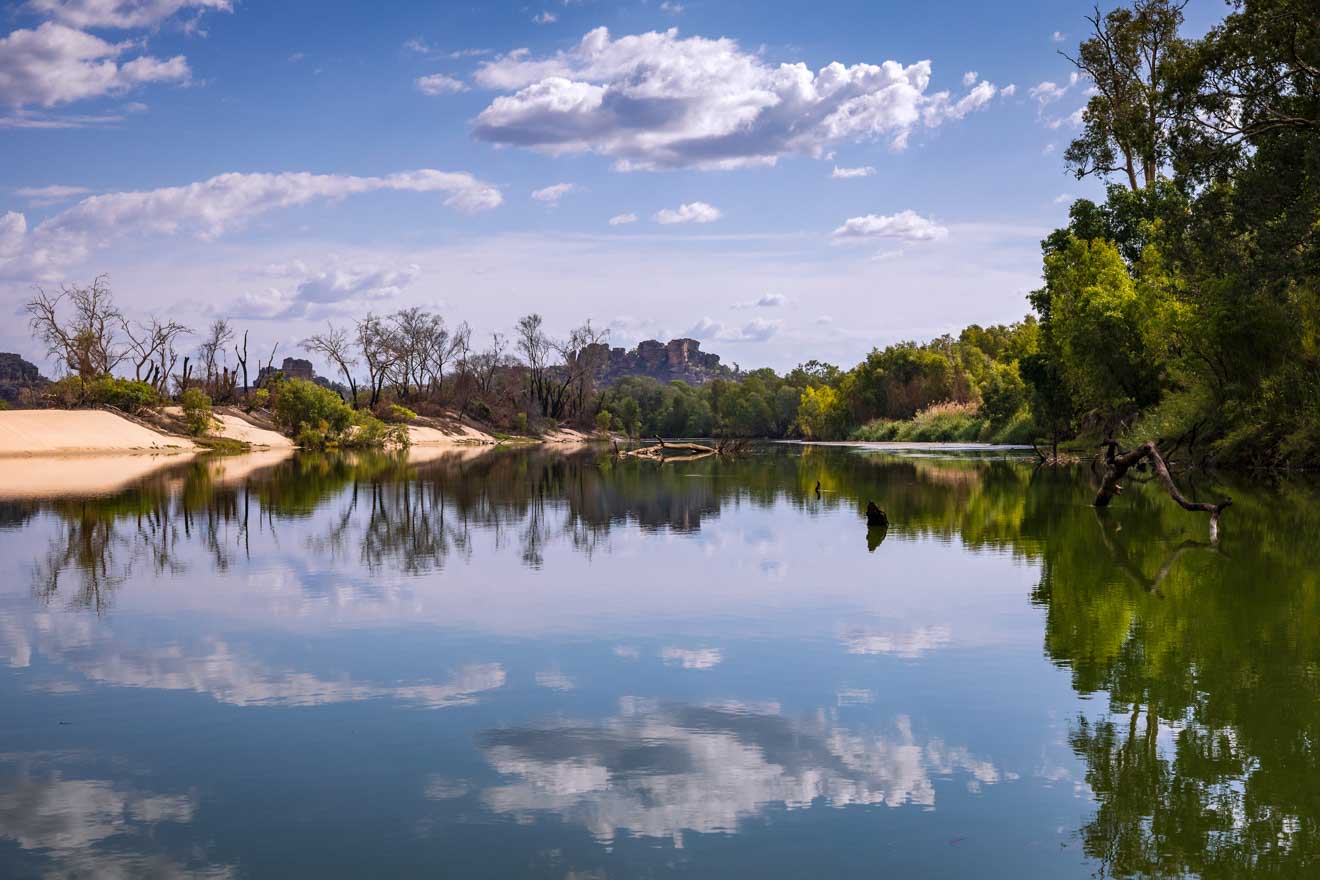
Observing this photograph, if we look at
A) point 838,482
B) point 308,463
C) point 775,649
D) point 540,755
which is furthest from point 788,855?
point 308,463

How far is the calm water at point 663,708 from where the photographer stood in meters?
6.01

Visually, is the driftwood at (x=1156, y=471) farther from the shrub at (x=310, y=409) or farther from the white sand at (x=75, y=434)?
the shrub at (x=310, y=409)

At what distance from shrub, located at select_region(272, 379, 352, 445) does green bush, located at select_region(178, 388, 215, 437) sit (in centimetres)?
589

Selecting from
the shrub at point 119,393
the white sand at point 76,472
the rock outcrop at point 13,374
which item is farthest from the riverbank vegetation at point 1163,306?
the rock outcrop at point 13,374

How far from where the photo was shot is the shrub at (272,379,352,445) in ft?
243

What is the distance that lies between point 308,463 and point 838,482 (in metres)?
26.9

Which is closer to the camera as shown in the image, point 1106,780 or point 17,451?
point 1106,780

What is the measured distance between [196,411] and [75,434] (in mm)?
9351

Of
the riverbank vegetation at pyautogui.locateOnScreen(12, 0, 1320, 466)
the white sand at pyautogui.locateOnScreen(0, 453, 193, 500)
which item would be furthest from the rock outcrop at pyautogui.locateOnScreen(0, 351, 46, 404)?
the white sand at pyautogui.locateOnScreen(0, 453, 193, 500)

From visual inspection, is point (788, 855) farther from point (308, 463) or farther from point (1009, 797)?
point (308, 463)

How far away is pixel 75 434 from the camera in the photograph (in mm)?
59688

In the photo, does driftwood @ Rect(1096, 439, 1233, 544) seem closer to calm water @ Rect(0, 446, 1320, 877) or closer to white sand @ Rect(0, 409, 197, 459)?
calm water @ Rect(0, 446, 1320, 877)

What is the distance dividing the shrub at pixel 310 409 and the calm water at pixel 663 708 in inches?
2199

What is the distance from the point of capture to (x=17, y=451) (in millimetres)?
55031
